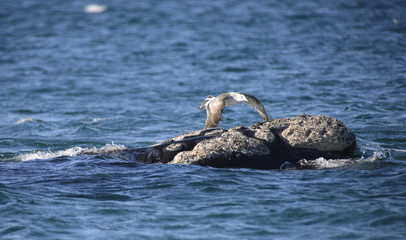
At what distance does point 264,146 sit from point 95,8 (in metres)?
32.3

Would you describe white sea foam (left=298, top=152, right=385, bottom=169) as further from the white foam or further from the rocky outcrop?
the white foam

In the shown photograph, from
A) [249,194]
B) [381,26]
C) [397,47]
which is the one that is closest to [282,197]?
[249,194]

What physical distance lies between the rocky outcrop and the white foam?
30636 mm

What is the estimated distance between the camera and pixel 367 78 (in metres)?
17.0

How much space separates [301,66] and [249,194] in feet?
42.5

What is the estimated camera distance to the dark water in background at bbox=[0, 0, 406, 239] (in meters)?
6.69

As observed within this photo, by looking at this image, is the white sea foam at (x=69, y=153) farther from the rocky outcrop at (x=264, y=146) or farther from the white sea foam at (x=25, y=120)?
→ the white sea foam at (x=25, y=120)

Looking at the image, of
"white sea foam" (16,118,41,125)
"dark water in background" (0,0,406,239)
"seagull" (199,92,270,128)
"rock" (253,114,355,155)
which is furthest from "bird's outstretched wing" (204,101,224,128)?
"white sea foam" (16,118,41,125)

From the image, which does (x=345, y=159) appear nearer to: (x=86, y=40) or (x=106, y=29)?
(x=86, y=40)

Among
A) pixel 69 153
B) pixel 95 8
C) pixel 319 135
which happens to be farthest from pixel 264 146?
pixel 95 8

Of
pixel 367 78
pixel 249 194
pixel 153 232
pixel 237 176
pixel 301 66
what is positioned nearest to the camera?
pixel 153 232

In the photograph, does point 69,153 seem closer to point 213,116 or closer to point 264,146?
point 213,116

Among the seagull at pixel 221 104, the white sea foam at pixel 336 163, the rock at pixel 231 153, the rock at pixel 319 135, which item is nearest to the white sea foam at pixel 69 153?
the rock at pixel 231 153

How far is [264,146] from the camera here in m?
8.65
